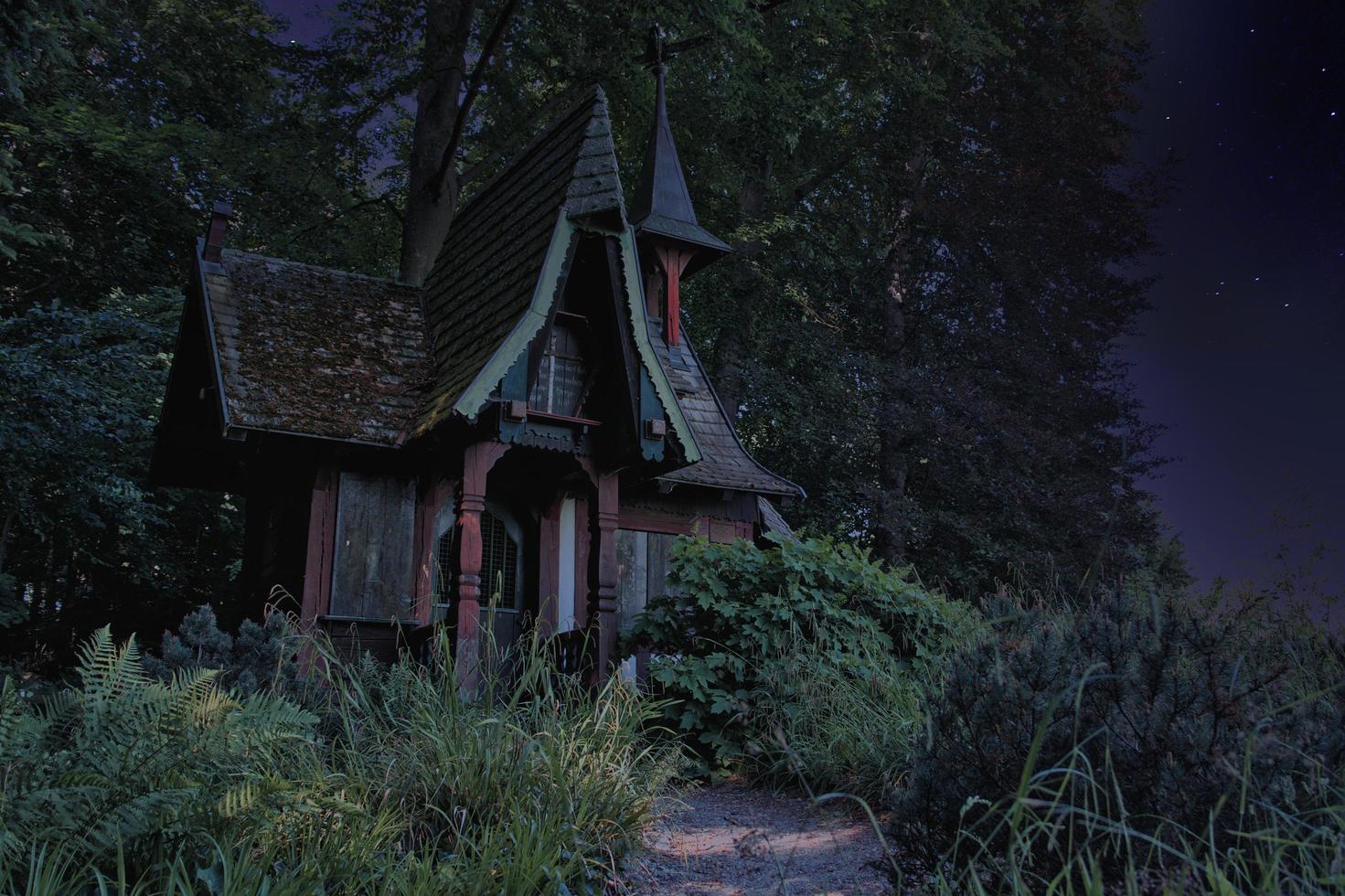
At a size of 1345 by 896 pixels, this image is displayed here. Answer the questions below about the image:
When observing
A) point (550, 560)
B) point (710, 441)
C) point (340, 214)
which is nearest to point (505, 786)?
point (550, 560)

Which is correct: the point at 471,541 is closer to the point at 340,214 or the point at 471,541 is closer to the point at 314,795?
the point at 314,795

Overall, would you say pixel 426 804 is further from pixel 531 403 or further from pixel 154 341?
pixel 154 341

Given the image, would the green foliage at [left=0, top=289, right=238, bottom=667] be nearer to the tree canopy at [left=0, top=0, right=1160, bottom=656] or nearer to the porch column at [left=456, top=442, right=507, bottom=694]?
the tree canopy at [left=0, top=0, right=1160, bottom=656]

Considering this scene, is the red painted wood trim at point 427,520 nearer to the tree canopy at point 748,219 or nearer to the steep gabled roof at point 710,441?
the steep gabled roof at point 710,441

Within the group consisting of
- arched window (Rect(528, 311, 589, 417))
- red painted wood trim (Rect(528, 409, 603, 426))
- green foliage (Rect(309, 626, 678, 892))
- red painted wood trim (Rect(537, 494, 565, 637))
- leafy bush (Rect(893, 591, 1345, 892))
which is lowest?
green foliage (Rect(309, 626, 678, 892))

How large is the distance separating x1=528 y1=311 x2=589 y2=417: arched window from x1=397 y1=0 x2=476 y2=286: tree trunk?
576cm

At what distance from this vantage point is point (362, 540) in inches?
397

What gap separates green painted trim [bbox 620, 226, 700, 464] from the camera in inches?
379

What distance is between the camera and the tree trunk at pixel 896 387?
1961 cm

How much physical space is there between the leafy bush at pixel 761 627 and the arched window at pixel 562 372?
1.78 m

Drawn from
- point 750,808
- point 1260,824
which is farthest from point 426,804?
point 1260,824

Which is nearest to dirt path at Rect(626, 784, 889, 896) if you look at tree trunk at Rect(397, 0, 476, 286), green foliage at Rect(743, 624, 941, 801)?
green foliage at Rect(743, 624, 941, 801)

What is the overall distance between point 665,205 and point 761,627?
24.3 ft

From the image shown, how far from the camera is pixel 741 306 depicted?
21.7m
